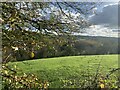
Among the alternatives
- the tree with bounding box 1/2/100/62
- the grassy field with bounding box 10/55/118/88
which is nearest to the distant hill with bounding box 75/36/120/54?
the tree with bounding box 1/2/100/62

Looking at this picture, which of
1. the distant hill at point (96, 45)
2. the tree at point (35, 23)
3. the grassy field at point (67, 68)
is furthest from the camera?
the grassy field at point (67, 68)

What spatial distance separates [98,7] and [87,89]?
3.90 feet

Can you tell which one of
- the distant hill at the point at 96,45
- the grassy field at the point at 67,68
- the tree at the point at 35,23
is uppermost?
the tree at the point at 35,23

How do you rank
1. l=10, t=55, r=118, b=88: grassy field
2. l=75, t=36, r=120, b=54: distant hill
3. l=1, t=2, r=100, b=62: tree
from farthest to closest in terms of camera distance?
1. l=10, t=55, r=118, b=88: grassy field
2. l=75, t=36, r=120, b=54: distant hill
3. l=1, t=2, r=100, b=62: tree

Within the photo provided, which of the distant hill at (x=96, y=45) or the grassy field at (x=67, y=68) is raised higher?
the distant hill at (x=96, y=45)

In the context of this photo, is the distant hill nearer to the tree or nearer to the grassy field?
the tree

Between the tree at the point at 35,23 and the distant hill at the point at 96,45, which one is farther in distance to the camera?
the distant hill at the point at 96,45

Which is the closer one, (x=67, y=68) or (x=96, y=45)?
(x=96, y=45)

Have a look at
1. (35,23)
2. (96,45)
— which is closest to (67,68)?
(96,45)

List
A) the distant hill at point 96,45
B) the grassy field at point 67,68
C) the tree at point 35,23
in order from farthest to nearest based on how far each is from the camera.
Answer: the grassy field at point 67,68 → the distant hill at point 96,45 → the tree at point 35,23

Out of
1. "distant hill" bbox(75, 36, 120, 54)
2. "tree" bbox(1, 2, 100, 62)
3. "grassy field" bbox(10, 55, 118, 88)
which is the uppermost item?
"tree" bbox(1, 2, 100, 62)

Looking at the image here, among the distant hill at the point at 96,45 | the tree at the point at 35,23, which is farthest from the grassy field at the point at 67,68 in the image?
the tree at the point at 35,23

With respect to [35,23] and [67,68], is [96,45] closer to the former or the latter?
[35,23]

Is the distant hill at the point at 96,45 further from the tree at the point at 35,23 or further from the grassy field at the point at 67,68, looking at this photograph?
the grassy field at the point at 67,68
